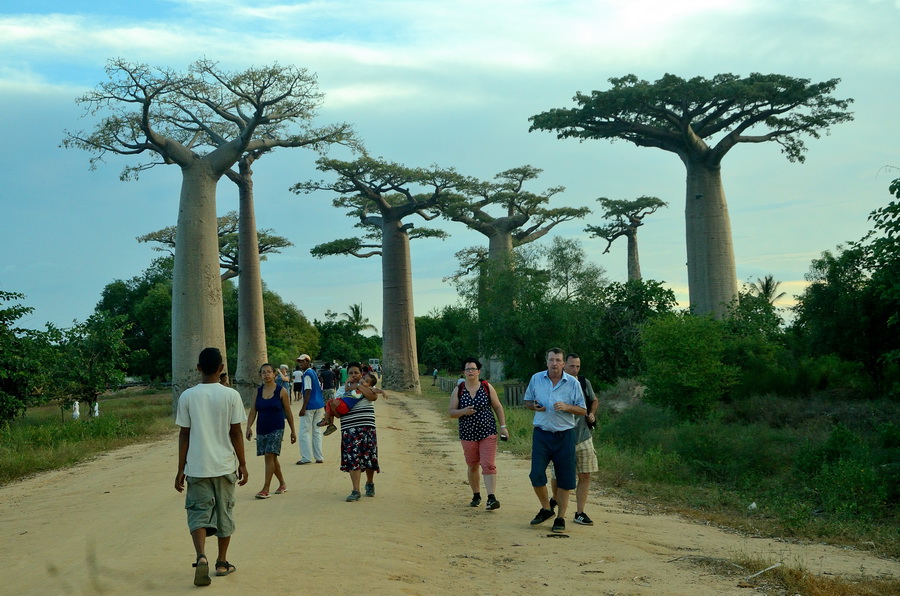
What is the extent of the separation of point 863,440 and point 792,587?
7718 mm

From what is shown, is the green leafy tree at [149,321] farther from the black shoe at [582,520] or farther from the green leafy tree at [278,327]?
the black shoe at [582,520]

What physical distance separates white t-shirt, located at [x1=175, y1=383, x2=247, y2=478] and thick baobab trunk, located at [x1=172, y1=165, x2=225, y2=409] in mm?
16790

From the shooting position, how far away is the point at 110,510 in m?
8.62

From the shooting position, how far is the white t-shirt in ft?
18.1

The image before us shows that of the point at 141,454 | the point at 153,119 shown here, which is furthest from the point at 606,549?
the point at 153,119

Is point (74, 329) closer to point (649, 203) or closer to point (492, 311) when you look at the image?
point (492, 311)

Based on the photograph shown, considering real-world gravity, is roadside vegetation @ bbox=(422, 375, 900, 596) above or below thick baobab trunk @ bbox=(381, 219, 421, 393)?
below

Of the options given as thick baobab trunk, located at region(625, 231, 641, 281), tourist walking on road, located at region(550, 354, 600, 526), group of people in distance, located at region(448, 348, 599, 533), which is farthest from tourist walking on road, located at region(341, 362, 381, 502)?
thick baobab trunk, located at region(625, 231, 641, 281)

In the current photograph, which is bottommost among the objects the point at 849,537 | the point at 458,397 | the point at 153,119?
the point at 849,537

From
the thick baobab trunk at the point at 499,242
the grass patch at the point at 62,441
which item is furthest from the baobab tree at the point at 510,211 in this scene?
the grass patch at the point at 62,441

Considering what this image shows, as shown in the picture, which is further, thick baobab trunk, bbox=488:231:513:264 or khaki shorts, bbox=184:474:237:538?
thick baobab trunk, bbox=488:231:513:264

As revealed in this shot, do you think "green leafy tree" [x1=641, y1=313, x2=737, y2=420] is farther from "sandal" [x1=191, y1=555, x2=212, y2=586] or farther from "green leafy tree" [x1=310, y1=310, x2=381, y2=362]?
"green leafy tree" [x1=310, y1=310, x2=381, y2=362]

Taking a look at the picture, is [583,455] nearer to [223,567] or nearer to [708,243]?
[223,567]

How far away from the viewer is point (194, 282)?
22.1 m
